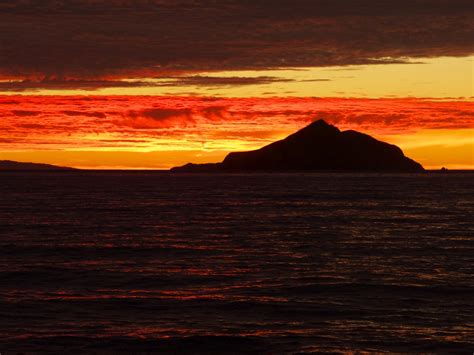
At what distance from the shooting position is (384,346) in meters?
24.4

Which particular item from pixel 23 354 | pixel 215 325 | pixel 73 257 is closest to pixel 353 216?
pixel 73 257

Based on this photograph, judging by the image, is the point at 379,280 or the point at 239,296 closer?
the point at 239,296

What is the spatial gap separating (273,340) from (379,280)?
12279 millimetres

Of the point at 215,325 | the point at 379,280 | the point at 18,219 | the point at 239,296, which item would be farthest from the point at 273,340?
the point at 18,219

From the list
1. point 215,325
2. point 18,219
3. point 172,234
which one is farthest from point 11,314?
point 18,219

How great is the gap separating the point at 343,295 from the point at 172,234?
28.8m

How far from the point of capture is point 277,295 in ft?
107

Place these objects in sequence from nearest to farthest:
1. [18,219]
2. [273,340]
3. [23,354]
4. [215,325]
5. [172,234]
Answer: [23,354]
[273,340]
[215,325]
[172,234]
[18,219]

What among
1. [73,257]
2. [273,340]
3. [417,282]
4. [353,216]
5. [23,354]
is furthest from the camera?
[353,216]

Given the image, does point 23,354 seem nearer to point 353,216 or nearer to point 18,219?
point 18,219

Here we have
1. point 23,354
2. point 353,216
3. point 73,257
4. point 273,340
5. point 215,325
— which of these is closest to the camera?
point 23,354

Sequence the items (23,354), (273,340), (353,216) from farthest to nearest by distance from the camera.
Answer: (353,216)
(273,340)
(23,354)

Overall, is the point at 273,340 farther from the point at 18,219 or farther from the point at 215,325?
the point at 18,219

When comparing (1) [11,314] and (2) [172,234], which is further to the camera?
(2) [172,234]
